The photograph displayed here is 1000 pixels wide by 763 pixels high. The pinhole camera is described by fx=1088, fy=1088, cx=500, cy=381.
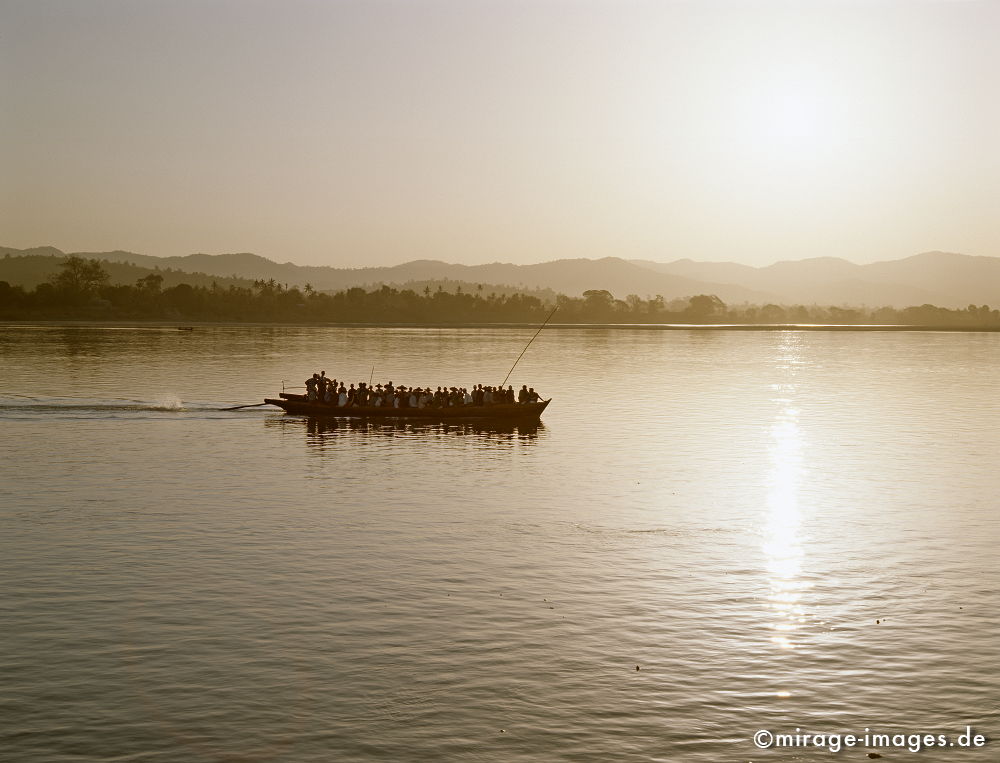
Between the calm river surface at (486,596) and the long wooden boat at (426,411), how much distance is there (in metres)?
4.33

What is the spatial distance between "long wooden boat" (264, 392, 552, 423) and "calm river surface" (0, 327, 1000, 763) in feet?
14.2

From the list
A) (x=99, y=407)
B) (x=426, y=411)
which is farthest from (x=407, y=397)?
(x=99, y=407)

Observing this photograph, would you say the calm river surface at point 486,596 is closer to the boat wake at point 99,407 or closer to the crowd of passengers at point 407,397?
the crowd of passengers at point 407,397

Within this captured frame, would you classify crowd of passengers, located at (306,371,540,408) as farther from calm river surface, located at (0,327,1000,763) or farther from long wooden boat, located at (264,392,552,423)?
calm river surface, located at (0,327,1000,763)

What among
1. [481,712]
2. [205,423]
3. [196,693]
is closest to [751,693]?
[481,712]

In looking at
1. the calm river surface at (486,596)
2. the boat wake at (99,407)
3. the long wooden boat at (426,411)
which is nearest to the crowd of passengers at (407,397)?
the long wooden boat at (426,411)

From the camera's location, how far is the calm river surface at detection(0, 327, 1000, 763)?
19.6m

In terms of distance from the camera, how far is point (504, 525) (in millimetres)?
37438

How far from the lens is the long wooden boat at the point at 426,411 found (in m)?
68.6

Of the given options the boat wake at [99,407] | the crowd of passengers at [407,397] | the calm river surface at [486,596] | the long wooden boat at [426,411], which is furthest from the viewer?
the boat wake at [99,407]

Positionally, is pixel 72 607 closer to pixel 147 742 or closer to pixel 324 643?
pixel 324 643

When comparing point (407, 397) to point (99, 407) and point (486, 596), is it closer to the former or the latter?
point (99, 407)

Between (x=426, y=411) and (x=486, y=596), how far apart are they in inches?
1616

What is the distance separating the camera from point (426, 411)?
68.4 metres
